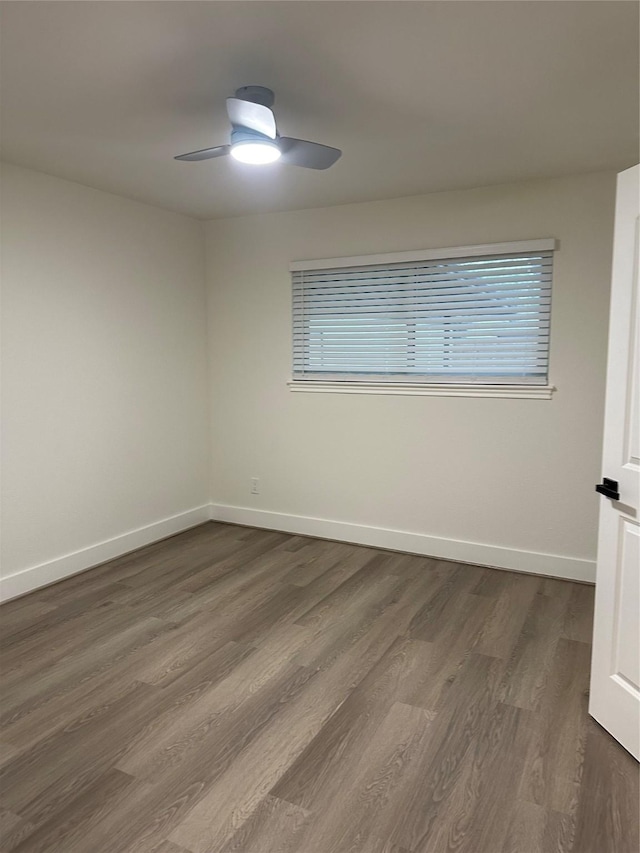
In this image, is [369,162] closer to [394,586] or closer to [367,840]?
[394,586]

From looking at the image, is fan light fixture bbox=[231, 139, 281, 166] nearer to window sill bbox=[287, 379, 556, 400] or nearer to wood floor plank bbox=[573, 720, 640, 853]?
window sill bbox=[287, 379, 556, 400]

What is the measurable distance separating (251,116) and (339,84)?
0.41 meters

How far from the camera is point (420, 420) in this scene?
4.19 metres

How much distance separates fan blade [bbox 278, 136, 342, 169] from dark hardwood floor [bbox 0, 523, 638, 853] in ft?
7.62

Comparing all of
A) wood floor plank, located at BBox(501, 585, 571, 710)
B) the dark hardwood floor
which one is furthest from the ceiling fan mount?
wood floor plank, located at BBox(501, 585, 571, 710)

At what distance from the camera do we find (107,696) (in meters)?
2.52

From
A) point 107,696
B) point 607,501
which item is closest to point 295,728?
point 107,696

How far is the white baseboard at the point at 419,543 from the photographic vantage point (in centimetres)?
381

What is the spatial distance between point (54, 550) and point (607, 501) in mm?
3258

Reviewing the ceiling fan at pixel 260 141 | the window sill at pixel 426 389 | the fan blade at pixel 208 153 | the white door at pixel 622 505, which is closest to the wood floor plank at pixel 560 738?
the white door at pixel 622 505

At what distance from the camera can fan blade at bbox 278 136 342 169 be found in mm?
2434

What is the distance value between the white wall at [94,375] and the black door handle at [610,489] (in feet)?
10.4

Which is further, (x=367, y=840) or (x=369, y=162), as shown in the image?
(x=369, y=162)

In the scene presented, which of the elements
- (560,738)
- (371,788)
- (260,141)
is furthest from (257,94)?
(560,738)
